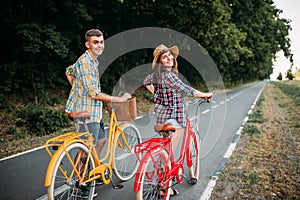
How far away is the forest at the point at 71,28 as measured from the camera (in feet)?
33.9

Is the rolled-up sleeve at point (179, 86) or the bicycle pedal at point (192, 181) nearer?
the rolled-up sleeve at point (179, 86)

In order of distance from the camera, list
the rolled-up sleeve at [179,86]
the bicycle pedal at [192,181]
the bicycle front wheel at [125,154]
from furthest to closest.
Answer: the bicycle pedal at [192,181]
the bicycle front wheel at [125,154]
the rolled-up sleeve at [179,86]

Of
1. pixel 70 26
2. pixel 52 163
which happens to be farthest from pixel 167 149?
pixel 70 26

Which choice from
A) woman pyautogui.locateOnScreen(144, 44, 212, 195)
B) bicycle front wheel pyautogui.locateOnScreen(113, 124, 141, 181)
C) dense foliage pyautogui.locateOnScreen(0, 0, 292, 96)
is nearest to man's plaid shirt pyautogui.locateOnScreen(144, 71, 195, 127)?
woman pyautogui.locateOnScreen(144, 44, 212, 195)

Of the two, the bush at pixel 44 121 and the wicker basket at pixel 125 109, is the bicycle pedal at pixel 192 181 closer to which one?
the wicker basket at pixel 125 109

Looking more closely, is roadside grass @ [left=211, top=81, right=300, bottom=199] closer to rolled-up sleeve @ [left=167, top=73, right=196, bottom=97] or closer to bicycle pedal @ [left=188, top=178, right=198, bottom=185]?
bicycle pedal @ [left=188, top=178, right=198, bottom=185]

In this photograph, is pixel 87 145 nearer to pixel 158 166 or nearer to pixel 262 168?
pixel 158 166

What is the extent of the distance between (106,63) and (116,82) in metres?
1.45

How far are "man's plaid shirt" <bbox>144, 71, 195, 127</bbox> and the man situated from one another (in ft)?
1.49

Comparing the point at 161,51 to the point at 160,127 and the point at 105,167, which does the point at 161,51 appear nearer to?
the point at 160,127

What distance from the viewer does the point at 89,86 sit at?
121 inches

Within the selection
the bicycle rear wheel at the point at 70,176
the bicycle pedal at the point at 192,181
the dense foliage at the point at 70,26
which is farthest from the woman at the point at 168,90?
the dense foliage at the point at 70,26

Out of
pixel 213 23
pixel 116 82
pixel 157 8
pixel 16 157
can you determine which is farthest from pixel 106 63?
pixel 16 157

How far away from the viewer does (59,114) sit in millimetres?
8578
